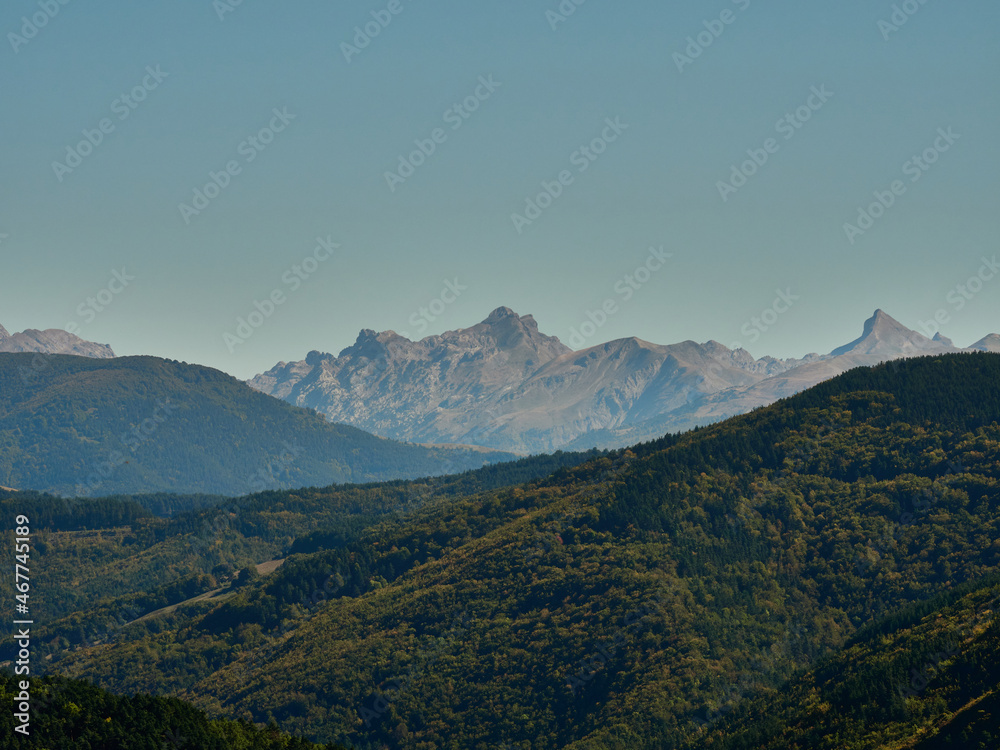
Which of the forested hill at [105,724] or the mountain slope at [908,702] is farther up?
the forested hill at [105,724]

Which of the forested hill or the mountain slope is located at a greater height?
the forested hill

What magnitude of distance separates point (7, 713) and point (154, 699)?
26369mm

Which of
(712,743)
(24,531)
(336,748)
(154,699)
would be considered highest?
(24,531)

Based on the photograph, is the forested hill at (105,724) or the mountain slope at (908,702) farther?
the mountain slope at (908,702)

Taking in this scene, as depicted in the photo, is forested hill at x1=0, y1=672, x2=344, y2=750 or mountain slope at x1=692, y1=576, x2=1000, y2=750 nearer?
forested hill at x1=0, y1=672, x2=344, y2=750

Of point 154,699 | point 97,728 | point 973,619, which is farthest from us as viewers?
point 973,619

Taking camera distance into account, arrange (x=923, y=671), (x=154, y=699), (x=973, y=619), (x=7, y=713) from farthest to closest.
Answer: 1. (x=973, y=619)
2. (x=923, y=671)
3. (x=154, y=699)
4. (x=7, y=713)

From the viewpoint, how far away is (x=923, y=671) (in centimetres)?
17712

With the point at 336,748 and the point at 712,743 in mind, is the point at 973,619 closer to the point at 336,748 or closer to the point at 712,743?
the point at 712,743

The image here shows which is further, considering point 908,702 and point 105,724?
point 908,702

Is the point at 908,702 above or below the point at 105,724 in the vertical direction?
below

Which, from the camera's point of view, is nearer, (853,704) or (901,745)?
(901,745)

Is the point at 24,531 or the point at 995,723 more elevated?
the point at 24,531

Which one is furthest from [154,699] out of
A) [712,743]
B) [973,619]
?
[973,619]
